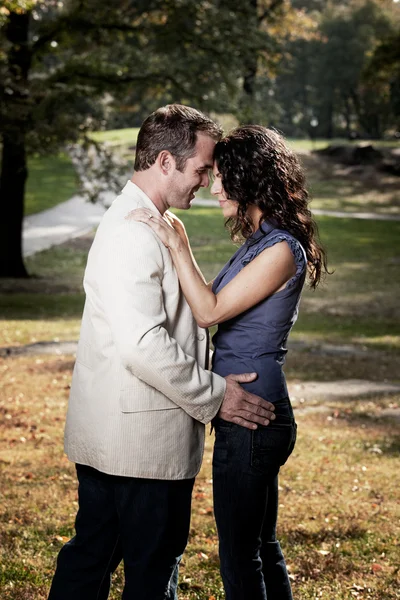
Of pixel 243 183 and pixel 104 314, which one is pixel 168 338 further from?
pixel 243 183

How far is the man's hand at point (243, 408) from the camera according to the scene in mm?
3016

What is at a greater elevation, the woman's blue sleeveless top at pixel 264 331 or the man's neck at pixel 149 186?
the man's neck at pixel 149 186

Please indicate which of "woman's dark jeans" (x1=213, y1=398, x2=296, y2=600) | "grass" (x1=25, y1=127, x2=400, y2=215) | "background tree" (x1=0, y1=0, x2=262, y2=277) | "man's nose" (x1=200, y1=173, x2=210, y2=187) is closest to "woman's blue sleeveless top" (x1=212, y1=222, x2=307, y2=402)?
"woman's dark jeans" (x1=213, y1=398, x2=296, y2=600)

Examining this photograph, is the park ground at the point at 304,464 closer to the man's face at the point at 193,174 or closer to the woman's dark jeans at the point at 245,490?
the woman's dark jeans at the point at 245,490

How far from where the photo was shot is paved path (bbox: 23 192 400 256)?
Result: 2634cm

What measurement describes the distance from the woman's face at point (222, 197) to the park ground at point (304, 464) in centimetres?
217

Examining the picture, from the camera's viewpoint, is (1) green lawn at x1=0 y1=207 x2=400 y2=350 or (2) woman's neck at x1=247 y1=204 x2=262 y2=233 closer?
(2) woman's neck at x1=247 y1=204 x2=262 y2=233

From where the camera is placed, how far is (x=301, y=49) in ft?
→ 233

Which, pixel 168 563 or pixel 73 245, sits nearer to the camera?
pixel 168 563

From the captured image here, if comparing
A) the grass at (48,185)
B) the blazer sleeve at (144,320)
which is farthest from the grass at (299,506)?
the grass at (48,185)

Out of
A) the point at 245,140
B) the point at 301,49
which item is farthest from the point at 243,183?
the point at 301,49

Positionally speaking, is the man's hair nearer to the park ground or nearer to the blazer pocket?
the blazer pocket

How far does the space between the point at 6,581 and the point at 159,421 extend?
182 cm

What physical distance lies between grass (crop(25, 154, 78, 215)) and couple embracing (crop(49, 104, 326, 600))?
88.9 ft
